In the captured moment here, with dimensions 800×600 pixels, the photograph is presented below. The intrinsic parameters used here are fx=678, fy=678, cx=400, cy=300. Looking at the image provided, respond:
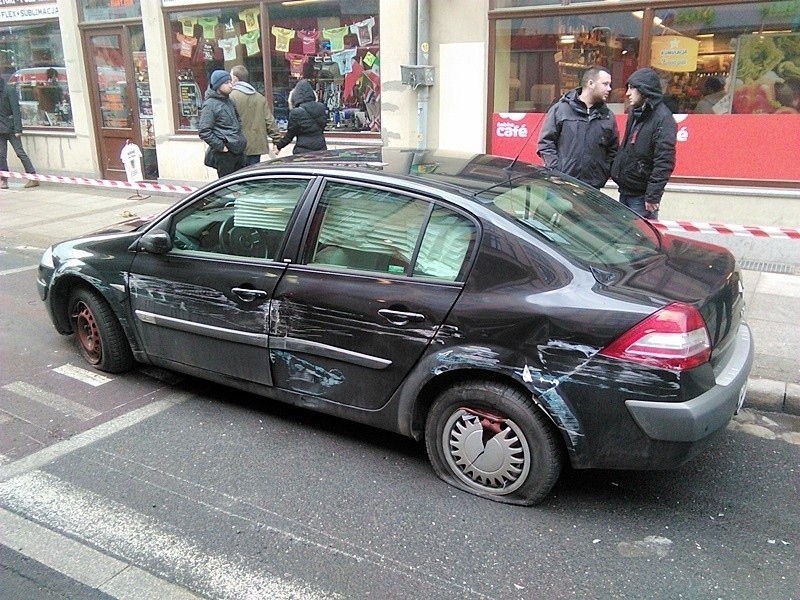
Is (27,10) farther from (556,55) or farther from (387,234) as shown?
(387,234)

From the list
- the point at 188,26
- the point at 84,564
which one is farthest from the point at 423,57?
the point at 84,564

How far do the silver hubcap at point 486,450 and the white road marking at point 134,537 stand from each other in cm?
95

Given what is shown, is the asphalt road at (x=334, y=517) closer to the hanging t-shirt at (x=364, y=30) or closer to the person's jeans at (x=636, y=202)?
the person's jeans at (x=636, y=202)

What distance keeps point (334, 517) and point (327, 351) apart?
832 millimetres

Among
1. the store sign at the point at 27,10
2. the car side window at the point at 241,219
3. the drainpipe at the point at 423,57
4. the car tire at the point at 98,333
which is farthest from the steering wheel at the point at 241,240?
the store sign at the point at 27,10

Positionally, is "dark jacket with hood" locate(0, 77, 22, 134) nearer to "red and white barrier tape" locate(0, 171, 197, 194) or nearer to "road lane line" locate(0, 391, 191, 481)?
"red and white barrier tape" locate(0, 171, 197, 194)

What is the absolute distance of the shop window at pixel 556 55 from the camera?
7.69 meters

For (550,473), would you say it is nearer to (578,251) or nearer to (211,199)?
(578,251)

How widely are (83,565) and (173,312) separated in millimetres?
1657

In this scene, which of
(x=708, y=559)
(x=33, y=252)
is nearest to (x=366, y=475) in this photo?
(x=708, y=559)

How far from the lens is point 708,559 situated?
280 centimetres

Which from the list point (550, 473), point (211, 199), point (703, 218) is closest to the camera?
point (550, 473)

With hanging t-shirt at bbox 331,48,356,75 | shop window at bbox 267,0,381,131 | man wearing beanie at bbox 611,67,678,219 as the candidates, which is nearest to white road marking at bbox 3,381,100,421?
man wearing beanie at bbox 611,67,678,219

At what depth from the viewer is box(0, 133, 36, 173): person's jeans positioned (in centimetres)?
1214
